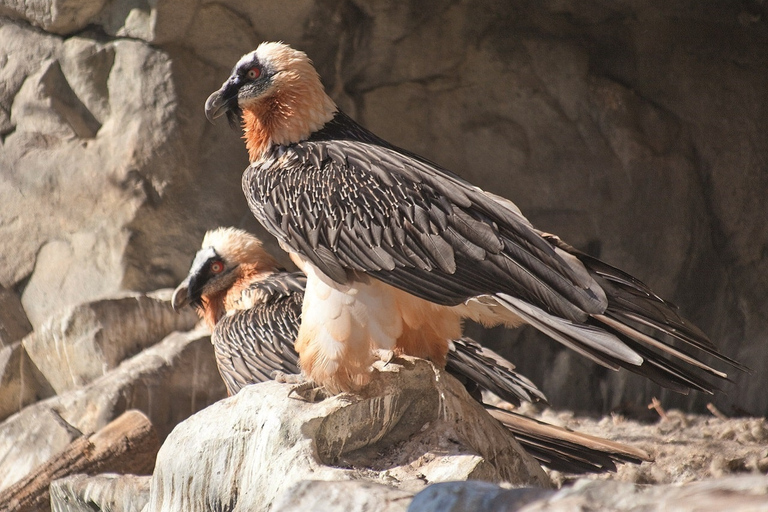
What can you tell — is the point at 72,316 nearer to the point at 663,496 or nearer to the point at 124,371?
the point at 124,371

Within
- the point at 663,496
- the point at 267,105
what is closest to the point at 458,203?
the point at 267,105

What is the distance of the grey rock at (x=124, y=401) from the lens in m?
5.73

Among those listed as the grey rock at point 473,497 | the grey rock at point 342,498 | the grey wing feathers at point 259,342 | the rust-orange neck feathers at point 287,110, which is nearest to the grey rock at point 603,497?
the grey rock at point 473,497

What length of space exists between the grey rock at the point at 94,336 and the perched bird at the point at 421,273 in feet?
9.35

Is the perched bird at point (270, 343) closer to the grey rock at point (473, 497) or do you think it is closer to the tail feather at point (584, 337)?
the tail feather at point (584, 337)

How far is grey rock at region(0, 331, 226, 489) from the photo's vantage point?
5.73 meters

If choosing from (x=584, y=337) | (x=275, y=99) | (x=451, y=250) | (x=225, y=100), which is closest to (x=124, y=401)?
(x=225, y=100)

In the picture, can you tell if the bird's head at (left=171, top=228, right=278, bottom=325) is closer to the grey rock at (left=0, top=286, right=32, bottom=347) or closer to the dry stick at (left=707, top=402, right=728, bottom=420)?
the grey rock at (left=0, top=286, right=32, bottom=347)

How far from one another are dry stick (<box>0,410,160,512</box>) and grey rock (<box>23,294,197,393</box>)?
3.91ft

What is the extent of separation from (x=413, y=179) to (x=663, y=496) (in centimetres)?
204

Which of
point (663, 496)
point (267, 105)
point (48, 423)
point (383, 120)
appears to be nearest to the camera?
point (663, 496)

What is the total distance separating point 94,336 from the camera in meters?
6.29

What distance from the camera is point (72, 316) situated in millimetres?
6316

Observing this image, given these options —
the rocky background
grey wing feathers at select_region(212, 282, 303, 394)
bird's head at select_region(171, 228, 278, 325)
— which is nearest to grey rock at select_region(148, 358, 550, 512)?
grey wing feathers at select_region(212, 282, 303, 394)
